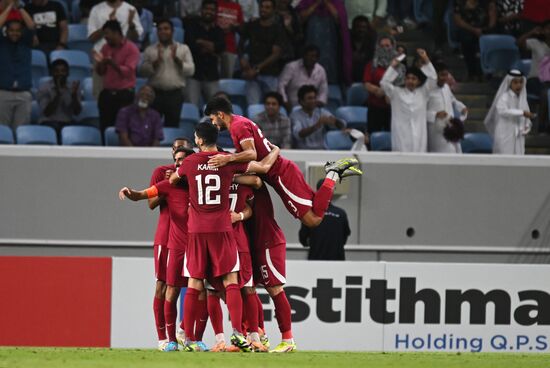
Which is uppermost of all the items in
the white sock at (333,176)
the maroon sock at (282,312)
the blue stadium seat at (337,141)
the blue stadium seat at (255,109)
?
the blue stadium seat at (255,109)

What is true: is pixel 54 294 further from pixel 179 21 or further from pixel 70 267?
pixel 179 21

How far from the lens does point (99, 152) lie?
1719 cm

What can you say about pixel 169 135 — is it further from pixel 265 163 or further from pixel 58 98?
pixel 265 163

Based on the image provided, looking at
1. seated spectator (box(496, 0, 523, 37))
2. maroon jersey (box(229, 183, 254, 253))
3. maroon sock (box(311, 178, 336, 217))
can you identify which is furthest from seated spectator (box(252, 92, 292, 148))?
maroon jersey (box(229, 183, 254, 253))

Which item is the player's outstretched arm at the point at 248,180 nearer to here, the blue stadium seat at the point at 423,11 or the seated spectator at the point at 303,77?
the seated spectator at the point at 303,77

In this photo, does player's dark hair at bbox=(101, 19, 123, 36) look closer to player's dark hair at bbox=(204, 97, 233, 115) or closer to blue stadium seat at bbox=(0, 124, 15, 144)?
blue stadium seat at bbox=(0, 124, 15, 144)

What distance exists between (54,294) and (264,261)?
165 inches

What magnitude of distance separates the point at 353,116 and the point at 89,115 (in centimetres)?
363

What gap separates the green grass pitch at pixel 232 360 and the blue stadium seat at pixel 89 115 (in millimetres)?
6566

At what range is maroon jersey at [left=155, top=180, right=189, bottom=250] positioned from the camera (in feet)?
40.2

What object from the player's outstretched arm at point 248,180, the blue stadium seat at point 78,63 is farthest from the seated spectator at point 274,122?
the player's outstretched arm at point 248,180

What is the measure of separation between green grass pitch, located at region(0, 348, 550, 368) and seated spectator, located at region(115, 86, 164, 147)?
591cm

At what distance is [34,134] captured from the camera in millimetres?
17375

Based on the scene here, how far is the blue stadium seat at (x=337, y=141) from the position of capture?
707 inches
